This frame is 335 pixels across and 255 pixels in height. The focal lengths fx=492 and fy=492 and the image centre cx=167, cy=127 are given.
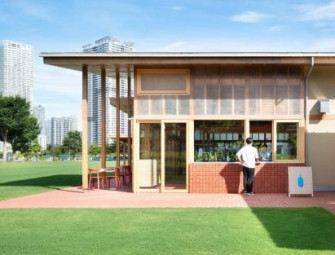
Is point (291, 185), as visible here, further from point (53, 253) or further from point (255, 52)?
point (53, 253)

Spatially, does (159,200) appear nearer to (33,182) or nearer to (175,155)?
(175,155)

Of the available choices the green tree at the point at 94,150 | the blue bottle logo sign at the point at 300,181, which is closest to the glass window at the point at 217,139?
the blue bottle logo sign at the point at 300,181

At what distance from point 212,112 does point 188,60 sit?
167 centimetres

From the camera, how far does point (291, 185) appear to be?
1284cm

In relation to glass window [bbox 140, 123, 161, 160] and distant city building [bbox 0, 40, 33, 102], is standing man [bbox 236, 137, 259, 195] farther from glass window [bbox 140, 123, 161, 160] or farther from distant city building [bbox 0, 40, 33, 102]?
distant city building [bbox 0, 40, 33, 102]

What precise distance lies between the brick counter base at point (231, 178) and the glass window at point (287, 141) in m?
0.28

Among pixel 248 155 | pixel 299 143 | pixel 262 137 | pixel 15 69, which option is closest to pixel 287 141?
pixel 299 143

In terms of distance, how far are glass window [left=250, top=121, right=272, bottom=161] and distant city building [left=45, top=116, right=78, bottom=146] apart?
151 meters

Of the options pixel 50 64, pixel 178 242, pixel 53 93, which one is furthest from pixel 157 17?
pixel 53 93

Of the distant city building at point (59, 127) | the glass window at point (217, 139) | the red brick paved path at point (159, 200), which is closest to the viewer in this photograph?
the red brick paved path at point (159, 200)

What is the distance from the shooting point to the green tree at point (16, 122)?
5889 centimetres

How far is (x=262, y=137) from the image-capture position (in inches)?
550

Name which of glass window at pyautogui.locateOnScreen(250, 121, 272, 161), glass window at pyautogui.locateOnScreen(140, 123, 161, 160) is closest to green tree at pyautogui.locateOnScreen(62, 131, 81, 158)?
glass window at pyautogui.locateOnScreen(140, 123, 161, 160)

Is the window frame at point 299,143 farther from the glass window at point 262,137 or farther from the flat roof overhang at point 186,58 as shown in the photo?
the flat roof overhang at point 186,58
